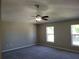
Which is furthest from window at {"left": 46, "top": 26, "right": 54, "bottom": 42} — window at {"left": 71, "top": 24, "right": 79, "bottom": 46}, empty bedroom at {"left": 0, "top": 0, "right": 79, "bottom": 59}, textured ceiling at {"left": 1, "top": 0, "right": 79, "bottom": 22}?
textured ceiling at {"left": 1, "top": 0, "right": 79, "bottom": 22}

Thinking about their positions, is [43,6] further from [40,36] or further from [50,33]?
[40,36]

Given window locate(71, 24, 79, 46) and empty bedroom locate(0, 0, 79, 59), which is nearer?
empty bedroom locate(0, 0, 79, 59)

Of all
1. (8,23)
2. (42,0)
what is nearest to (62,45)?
(8,23)

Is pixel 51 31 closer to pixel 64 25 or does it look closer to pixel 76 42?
pixel 64 25

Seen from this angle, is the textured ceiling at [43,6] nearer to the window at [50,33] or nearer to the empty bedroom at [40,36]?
the empty bedroom at [40,36]

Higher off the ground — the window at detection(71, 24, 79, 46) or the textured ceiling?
the textured ceiling

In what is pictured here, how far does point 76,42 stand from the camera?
5.98 meters

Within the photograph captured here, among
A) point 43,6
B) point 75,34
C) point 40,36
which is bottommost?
point 40,36

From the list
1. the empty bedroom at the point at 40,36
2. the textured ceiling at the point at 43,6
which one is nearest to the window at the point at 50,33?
the empty bedroom at the point at 40,36

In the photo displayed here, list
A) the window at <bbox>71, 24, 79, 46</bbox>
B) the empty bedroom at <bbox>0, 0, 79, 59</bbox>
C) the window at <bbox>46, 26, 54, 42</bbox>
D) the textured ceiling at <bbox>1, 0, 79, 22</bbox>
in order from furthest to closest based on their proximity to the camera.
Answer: the window at <bbox>46, 26, 54, 42</bbox> → the window at <bbox>71, 24, 79, 46</bbox> → the empty bedroom at <bbox>0, 0, 79, 59</bbox> → the textured ceiling at <bbox>1, 0, 79, 22</bbox>

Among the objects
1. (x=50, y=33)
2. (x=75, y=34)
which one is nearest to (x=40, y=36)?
(x=50, y=33)

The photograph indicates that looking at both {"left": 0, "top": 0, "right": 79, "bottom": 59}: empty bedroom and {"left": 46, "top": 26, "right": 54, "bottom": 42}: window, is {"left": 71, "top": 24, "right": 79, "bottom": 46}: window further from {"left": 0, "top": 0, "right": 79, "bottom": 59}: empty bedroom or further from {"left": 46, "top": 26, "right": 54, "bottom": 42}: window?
{"left": 46, "top": 26, "right": 54, "bottom": 42}: window

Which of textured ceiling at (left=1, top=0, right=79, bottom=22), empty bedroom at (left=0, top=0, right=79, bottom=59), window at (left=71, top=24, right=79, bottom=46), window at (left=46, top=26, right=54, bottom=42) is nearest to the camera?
textured ceiling at (left=1, top=0, right=79, bottom=22)

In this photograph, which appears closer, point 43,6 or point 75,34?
point 43,6
